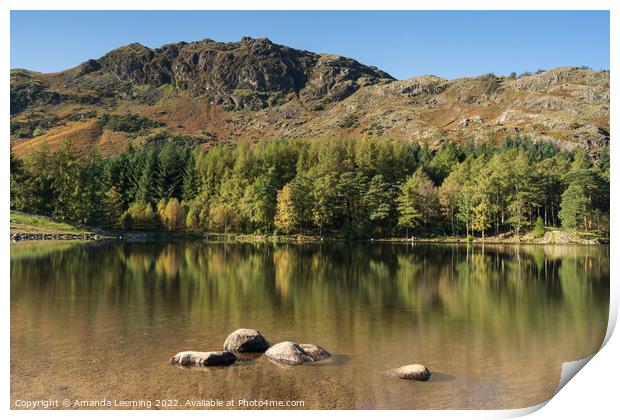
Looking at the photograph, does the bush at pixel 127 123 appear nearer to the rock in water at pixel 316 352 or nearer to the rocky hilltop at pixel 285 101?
the rocky hilltop at pixel 285 101

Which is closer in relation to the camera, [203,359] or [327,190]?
[203,359]

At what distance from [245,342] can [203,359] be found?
1.16 m

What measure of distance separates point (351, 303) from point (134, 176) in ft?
186

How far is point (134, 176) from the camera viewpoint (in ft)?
223

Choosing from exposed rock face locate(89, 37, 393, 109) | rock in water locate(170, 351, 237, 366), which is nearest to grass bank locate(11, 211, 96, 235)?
rock in water locate(170, 351, 237, 366)

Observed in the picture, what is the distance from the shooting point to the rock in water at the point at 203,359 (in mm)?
10102

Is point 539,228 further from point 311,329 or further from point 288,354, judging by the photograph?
point 288,354

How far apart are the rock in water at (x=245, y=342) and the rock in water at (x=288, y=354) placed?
42 cm

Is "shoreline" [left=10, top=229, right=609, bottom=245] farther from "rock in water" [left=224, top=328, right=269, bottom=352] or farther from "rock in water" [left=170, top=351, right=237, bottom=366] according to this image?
"rock in water" [left=170, top=351, right=237, bottom=366]

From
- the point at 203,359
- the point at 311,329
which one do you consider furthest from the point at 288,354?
the point at 311,329

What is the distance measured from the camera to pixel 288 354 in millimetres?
10453

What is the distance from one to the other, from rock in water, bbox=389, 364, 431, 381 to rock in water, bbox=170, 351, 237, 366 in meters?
3.22

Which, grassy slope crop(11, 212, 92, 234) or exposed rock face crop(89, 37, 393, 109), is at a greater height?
exposed rock face crop(89, 37, 393, 109)

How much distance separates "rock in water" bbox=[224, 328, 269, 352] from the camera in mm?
11023
